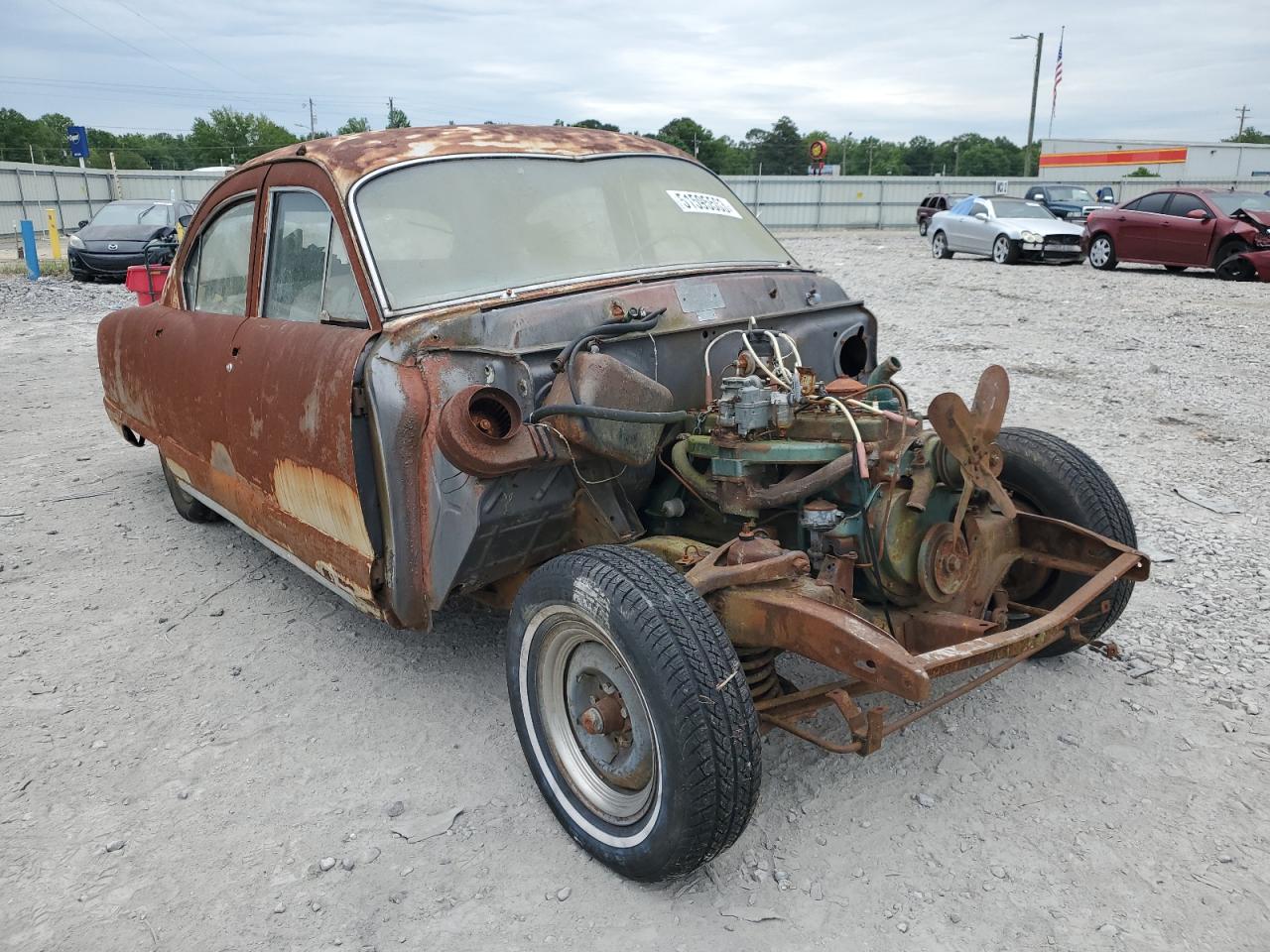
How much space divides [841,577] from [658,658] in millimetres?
749

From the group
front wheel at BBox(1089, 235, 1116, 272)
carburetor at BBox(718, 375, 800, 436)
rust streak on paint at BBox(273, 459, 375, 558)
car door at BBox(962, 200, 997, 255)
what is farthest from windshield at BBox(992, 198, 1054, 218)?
rust streak on paint at BBox(273, 459, 375, 558)

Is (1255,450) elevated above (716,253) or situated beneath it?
situated beneath

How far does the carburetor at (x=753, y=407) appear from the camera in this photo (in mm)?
2799

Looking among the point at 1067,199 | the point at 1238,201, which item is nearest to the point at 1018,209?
the point at 1238,201

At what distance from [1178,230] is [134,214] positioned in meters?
18.8

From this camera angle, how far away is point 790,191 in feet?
110

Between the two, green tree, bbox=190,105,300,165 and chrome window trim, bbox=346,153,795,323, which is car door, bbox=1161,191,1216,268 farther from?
green tree, bbox=190,105,300,165

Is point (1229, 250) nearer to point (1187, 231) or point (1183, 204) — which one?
point (1187, 231)

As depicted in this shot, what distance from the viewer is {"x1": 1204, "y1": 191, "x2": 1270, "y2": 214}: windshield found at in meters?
14.6

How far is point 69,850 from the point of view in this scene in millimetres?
2746

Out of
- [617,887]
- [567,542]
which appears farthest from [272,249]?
[617,887]

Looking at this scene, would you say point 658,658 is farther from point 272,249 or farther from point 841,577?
point 272,249

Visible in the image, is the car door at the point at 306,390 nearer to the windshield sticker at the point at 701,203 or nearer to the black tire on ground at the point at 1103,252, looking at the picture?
the windshield sticker at the point at 701,203

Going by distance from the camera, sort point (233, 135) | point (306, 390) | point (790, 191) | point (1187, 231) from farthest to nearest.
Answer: point (233, 135) < point (790, 191) < point (1187, 231) < point (306, 390)
